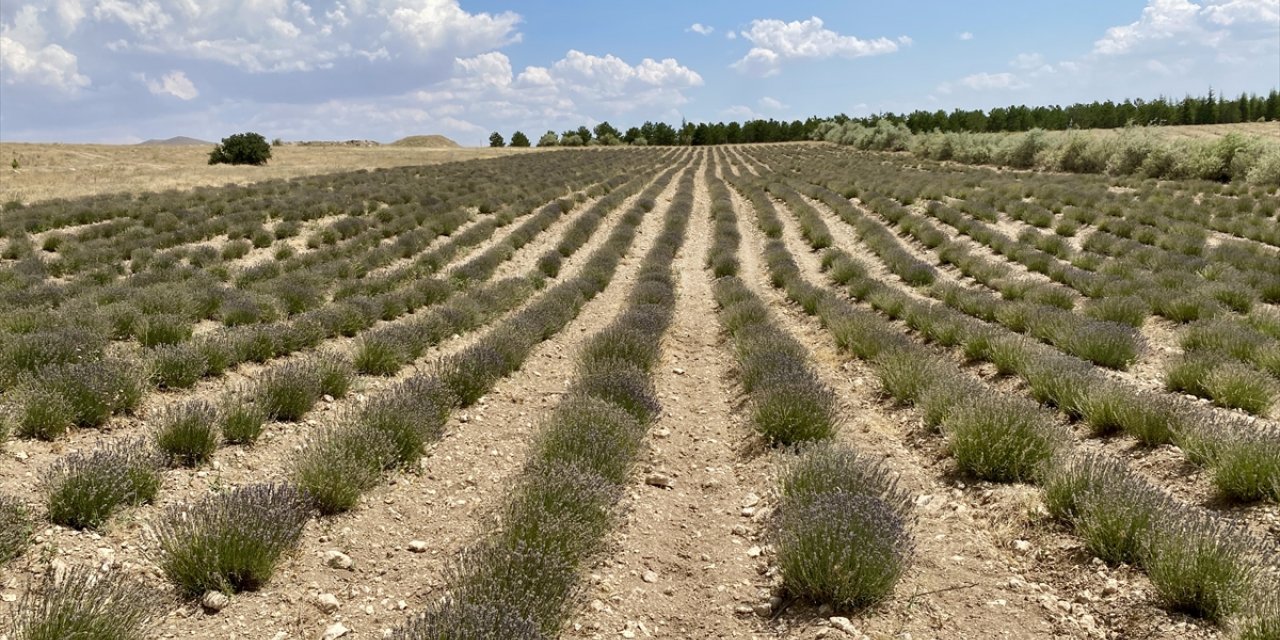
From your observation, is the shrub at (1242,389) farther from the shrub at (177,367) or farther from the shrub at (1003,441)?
the shrub at (177,367)

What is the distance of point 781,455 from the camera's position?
5.47 metres

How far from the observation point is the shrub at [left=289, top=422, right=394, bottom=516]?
4668 millimetres

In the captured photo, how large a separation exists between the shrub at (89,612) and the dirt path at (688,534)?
6.52 feet

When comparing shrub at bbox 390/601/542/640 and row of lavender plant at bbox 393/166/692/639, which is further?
row of lavender plant at bbox 393/166/692/639

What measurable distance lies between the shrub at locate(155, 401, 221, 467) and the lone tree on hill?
5561 cm

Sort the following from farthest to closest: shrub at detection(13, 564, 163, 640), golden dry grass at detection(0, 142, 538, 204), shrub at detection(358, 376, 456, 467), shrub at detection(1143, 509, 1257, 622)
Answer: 1. golden dry grass at detection(0, 142, 538, 204)
2. shrub at detection(358, 376, 456, 467)
3. shrub at detection(1143, 509, 1257, 622)
4. shrub at detection(13, 564, 163, 640)

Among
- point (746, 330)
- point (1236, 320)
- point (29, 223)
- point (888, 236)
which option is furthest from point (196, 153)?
point (1236, 320)

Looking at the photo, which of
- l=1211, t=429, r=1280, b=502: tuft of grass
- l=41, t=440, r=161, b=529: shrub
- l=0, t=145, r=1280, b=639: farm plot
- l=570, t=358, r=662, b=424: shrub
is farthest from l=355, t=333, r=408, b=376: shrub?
l=1211, t=429, r=1280, b=502: tuft of grass

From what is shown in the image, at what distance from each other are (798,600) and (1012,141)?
4836 cm

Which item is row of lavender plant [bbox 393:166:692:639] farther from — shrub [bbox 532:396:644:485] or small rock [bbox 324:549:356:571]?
small rock [bbox 324:549:356:571]

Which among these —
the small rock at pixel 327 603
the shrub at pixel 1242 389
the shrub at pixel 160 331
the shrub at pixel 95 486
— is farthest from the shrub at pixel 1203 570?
the shrub at pixel 160 331

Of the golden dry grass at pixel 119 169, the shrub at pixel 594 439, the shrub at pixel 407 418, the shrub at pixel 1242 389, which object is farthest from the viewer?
the golden dry grass at pixel 119 169

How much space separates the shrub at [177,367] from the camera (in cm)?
679

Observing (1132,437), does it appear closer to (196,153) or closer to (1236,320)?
(1236,320)
